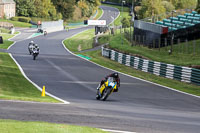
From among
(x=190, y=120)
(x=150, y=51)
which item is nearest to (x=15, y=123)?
(x=190, y=120)

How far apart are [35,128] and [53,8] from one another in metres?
131

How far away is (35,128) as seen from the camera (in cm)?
992

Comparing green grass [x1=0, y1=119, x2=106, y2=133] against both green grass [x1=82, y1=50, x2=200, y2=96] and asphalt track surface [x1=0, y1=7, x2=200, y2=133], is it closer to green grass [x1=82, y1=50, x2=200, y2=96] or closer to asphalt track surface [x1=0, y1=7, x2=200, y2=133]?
asphalt track surface [x1=0, y1=7, x2=200, y2=133]

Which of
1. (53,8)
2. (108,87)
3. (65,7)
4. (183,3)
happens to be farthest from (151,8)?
(108,87)

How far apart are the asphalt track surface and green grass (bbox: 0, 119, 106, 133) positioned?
3.26ft

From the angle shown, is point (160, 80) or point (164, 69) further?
point (164, 69)

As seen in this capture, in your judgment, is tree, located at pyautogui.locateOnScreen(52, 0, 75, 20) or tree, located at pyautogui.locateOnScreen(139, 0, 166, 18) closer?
tree, located at pyautogui.locateOnScreen(139, 0, 166, 18)

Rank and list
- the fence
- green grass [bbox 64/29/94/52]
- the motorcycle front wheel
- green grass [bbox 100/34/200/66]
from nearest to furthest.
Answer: the motorcycle front wheel < green grass [bbox 100/34/200/66] < the fence < green grass [bbox 64/29/94/52]

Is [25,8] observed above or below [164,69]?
above

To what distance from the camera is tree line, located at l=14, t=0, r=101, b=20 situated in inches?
5285

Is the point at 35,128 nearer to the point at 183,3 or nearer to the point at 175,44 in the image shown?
the point at 175,44

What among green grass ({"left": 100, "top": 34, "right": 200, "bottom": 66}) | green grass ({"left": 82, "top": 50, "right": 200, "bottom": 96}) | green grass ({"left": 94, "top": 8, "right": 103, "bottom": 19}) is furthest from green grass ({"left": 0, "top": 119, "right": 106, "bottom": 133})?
green grass ({"left": 94, "top": 8, "right": 103, "bottom": 19})

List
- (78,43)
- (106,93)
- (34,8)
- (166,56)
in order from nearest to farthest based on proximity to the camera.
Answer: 1. (106,93)
2. (166,56)
3. (78,43)
4. (34,8)

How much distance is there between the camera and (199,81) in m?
29.7
